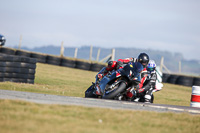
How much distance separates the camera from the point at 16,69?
50.1 ft

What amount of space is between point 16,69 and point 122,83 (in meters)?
6.37

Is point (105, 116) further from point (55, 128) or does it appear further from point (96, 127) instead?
point (55, 128)

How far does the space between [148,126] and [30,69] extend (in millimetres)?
10375

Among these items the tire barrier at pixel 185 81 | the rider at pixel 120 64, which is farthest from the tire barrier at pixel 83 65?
the rider at pixel 120 64

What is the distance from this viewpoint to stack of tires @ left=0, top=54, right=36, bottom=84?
48.3 ft

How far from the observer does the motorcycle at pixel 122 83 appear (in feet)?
33.8

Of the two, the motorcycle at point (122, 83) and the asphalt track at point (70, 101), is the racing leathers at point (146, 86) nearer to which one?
the motorcycle at point (122, 83)

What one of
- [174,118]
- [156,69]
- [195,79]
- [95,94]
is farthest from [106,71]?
[195,79]

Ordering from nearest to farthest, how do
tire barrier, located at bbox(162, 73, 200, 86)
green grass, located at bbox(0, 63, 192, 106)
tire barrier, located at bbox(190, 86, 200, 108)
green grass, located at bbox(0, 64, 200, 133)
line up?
green grass, located at bbox(0, 64, 200, 133)
tire barrier, located at bbox(190, 86, 200, 108)
green grass, located at bbox(0, 63, 192, 106)
tire barrier, located at bbox(162, 73, 200, 86)

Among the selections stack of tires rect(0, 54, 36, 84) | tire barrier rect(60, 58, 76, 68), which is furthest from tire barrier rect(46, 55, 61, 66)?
stack of tires rect(0, 54, 36, 84)

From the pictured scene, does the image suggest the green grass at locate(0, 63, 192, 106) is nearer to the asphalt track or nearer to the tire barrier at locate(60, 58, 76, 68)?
the tire barrier at locate(60, 58, 76, 68)

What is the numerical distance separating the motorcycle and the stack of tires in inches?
210

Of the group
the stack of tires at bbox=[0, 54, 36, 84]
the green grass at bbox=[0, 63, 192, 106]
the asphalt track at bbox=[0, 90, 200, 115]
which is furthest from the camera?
the stack of tires at bbox=[0, 54, 36, 84]

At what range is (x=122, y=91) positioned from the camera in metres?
10.3
